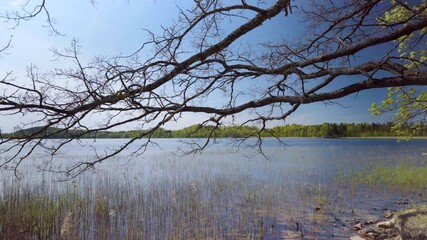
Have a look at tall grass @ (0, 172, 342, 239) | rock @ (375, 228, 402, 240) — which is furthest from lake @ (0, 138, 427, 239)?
rock @ (375, 228, 402, 240)

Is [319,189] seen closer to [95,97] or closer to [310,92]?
[310,92]

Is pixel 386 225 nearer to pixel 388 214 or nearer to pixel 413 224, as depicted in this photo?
pixel 388 214

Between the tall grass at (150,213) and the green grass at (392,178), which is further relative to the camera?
the green grass at (392,178)

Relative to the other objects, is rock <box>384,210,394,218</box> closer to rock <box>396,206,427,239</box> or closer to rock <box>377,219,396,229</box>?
rock <box>377,219,396,229</box>

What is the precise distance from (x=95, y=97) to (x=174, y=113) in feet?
3.46

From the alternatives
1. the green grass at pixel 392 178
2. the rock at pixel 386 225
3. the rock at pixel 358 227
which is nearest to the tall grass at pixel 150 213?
the rock at pixel 358 227

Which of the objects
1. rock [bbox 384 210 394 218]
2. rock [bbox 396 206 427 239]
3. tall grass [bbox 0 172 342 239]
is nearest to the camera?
rock [bbox 396 206 427 239]

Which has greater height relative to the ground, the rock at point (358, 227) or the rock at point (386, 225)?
the rock at point (386, 225)

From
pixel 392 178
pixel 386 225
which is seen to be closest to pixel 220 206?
pixel 386 225

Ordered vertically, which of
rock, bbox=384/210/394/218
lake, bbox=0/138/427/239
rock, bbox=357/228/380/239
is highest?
lake, bbox=0/138/427/239

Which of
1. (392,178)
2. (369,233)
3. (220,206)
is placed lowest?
(369,233)

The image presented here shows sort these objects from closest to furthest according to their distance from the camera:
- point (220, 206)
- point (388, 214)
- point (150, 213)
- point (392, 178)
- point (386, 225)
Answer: point (386, 225) → point (150, 213) → point (388, 214) → point (220, 206) → point (392, 178)

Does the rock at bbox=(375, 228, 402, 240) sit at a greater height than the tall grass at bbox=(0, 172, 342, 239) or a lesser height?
lesser

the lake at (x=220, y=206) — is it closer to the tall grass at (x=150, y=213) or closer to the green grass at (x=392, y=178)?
the tall grass at (x=150, y=213)
